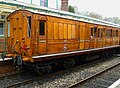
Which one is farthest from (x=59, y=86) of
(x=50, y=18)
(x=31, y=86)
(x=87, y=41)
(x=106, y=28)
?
(x=106, y=28)

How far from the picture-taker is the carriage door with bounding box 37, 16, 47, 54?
9.69 metres

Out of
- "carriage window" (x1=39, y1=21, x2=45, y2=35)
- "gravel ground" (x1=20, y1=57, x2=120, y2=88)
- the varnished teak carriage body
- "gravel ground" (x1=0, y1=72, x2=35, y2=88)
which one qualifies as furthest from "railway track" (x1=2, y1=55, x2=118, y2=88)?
"carriage window" (x1=39, y1=21, x2=45, y2=35)

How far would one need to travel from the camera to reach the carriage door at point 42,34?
382 inches

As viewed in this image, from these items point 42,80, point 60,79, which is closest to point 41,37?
point 42,80

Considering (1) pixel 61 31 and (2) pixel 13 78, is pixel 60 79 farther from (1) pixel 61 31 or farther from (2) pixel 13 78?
(1) pixel 61 31

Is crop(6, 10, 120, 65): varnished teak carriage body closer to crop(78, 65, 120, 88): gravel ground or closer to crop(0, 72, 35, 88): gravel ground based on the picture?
crop(0, 72, 35, 88): gravel ground

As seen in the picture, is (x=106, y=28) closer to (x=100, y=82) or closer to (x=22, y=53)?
(x=100, y=82)

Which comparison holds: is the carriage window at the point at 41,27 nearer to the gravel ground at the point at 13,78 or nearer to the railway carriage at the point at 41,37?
the railway carriage at the point at 41,37

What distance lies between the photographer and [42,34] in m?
9.93

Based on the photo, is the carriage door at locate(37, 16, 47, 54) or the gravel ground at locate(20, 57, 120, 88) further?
the carriage door at locate(37, 16, 47, 54)

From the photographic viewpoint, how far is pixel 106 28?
18.1m

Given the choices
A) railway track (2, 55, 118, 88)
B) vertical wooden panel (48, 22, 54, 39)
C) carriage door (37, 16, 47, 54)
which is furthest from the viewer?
vertical wooden panel (48, 22, 54, 39)

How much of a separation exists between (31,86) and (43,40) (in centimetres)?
234

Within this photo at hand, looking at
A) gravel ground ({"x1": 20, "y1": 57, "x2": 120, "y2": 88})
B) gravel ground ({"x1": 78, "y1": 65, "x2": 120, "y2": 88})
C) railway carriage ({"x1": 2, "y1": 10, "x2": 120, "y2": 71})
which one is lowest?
gravel ground ({"x1": 78, "y1": 65, "x2": 120, "y2": 88})
